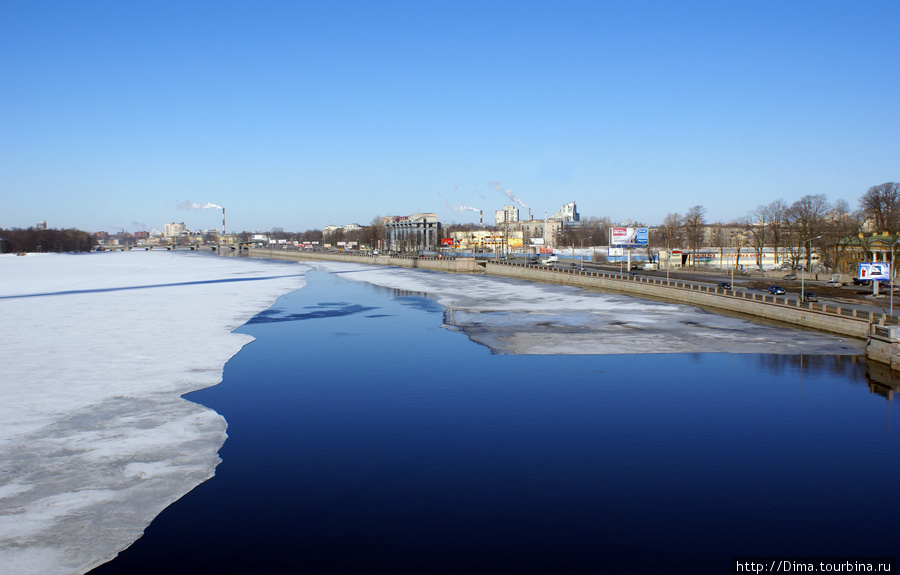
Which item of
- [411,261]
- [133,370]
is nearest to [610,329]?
[133,370]

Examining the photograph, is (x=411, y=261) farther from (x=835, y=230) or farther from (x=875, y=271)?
(x=875, y=271)

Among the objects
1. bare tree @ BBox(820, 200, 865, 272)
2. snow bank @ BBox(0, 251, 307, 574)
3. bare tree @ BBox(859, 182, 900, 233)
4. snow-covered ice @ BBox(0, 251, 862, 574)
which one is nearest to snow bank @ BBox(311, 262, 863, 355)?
snow-covered ice @ BBox(0, 251, 862, 574)

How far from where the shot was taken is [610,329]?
41.3 m

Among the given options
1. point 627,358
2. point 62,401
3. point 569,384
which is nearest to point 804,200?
point 627,358

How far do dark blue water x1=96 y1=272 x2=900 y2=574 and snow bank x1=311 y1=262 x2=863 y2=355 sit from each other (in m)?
4.50

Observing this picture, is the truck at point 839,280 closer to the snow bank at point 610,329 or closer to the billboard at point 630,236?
the snow bank at point 610,329

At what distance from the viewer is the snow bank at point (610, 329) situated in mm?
35000

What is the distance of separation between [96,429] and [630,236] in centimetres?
8670

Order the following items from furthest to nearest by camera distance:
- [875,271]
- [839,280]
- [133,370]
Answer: [839,280] < [875,271] < [133,370]

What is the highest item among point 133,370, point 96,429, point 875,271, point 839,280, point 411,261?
point 875,271

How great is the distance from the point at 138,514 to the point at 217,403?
980cm

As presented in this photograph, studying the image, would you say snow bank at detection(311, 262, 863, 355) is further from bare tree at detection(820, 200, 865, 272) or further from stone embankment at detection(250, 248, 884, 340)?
bare tree at detection(820, 200, 865, 272)

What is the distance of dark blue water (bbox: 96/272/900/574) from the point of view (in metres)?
13.0

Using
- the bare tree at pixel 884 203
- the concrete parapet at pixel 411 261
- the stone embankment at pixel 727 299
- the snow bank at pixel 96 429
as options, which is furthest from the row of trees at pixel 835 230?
the snow bank at pixel 96 429
